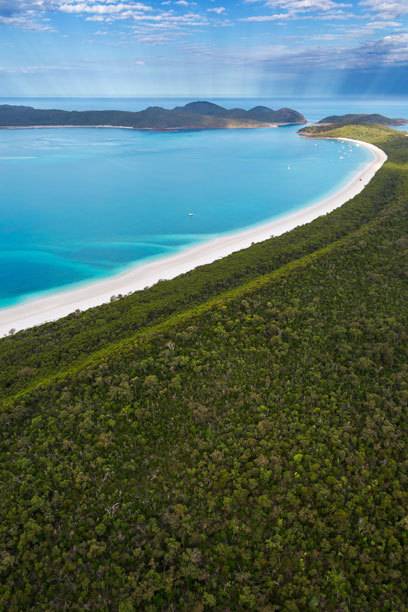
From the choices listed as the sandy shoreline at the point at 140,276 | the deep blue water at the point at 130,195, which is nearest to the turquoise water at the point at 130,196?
the deep blue water at the point at 130,195

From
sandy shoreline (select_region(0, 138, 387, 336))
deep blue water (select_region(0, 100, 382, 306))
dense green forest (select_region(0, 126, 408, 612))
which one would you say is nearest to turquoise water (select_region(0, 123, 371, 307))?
A: deep blue water (select_region(0, 100, 382, 306))

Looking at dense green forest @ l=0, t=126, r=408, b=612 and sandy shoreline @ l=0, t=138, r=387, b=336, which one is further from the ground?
sandy shoreline @ l=0, t=138, r=387, b=336

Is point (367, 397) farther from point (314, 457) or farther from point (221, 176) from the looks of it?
point (221, 176)

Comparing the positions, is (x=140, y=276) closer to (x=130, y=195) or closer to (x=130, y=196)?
(x=130, y=196)

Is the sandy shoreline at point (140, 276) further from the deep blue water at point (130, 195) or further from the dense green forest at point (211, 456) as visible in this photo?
the dense green forest at point (211, 456)

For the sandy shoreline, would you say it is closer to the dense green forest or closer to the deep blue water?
the deep blue water

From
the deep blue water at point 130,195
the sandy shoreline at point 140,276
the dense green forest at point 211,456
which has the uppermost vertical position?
the deep blue water at point 130,195

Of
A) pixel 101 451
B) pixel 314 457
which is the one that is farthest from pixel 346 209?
pixel 101 451
